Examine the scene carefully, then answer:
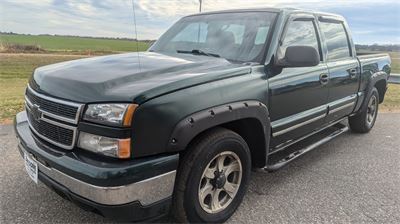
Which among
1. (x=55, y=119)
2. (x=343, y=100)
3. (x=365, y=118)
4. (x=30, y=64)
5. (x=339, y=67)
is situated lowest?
(x=30, y=64)

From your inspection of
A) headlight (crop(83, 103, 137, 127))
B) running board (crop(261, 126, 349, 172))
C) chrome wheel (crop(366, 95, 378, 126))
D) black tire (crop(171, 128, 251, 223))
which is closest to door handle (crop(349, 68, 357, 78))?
running board (crop(261, 126, 349, 172))

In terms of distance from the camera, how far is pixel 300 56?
130 inches

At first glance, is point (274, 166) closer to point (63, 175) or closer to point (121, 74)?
point (121, 74)

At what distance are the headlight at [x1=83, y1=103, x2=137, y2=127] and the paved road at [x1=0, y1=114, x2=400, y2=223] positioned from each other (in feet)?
3.45

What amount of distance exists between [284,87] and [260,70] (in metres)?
0.35

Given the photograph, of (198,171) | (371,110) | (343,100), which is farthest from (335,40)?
(198,171)

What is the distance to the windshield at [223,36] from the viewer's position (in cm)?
357

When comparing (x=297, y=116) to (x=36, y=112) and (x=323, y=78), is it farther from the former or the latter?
(x=36, y=112)

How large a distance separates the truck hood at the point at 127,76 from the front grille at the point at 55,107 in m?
0.06

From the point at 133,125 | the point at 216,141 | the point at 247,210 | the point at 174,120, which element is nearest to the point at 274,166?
the point at 247,210

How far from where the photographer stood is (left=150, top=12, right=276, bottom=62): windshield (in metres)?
3.57

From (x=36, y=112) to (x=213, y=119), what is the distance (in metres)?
1.36

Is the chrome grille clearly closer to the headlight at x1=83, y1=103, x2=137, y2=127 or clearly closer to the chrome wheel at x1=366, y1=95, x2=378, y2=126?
the headlight at x1=83, y1=103, x2=137, y2=127

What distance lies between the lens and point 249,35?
3672 millimetres
